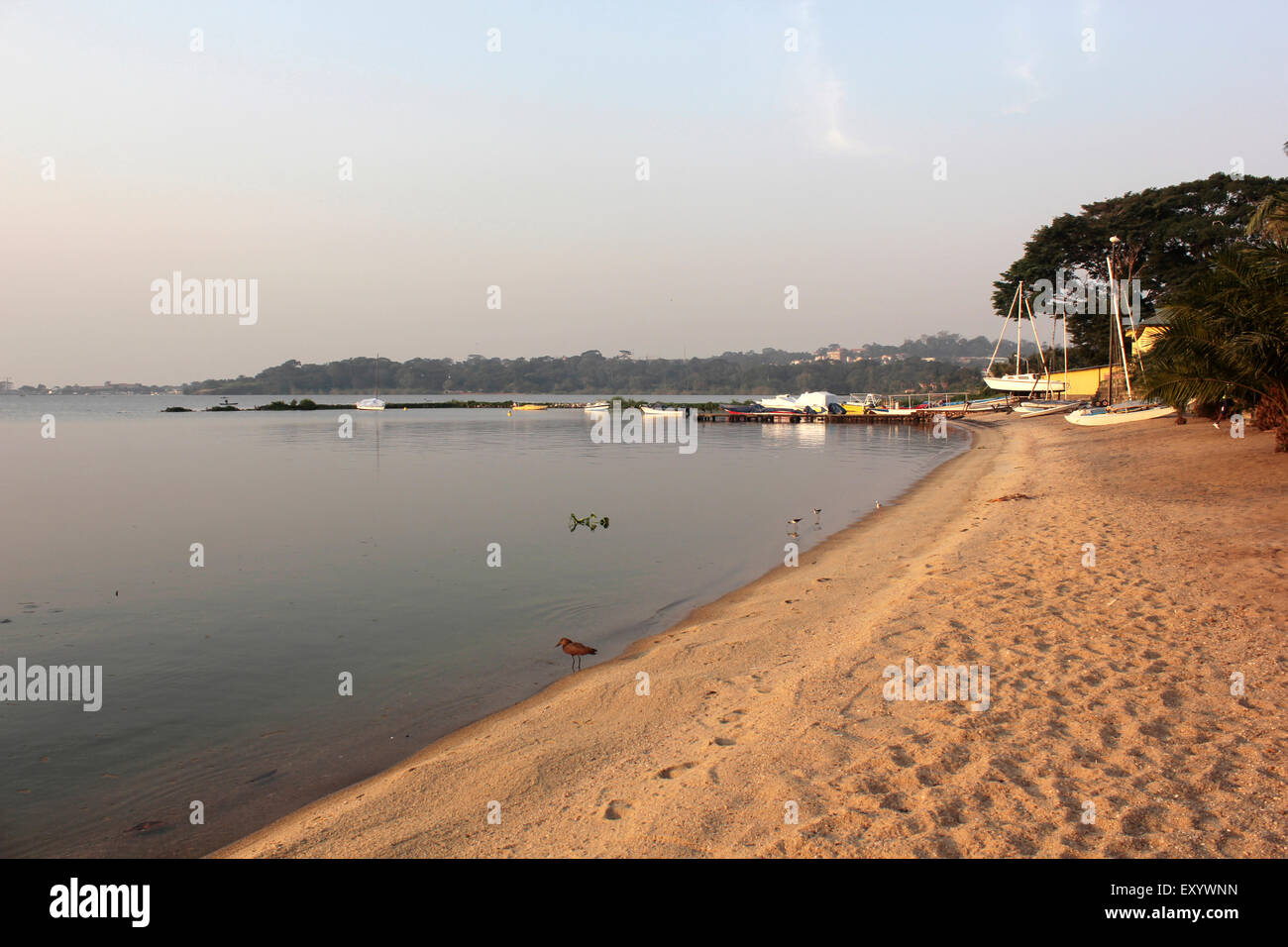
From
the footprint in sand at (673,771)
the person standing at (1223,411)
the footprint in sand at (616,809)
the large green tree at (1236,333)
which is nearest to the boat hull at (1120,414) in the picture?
the person standing at (1223,411)

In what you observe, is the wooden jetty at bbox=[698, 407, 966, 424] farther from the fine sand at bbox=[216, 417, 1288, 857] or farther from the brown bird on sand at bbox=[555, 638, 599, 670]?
the brown bird on sand at bbox=[555, 638, 599, 670]

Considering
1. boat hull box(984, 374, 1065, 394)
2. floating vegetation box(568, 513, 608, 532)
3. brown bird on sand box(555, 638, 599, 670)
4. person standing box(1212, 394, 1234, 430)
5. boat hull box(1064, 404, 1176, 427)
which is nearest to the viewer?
brown bird on sand box(555, 638, 599, 670)

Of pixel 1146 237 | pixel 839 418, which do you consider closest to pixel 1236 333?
pixel 1146 237

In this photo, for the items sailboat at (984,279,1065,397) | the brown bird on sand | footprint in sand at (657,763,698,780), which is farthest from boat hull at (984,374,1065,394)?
footprint in sand at (657,763,698,780)

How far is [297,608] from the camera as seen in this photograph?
12.4 metres

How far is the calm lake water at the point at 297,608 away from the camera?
6.73 m

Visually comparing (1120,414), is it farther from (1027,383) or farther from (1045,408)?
(1027,383)

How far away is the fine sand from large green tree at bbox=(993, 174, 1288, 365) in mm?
56489

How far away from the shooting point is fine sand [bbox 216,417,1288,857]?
4504 millimetres

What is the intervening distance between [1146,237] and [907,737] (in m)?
74.7

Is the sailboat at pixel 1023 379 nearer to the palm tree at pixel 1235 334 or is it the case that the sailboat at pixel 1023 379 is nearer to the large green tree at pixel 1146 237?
the large green tree at pixel 1146 237

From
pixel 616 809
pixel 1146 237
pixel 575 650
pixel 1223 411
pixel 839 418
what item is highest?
pixel 1146 237
